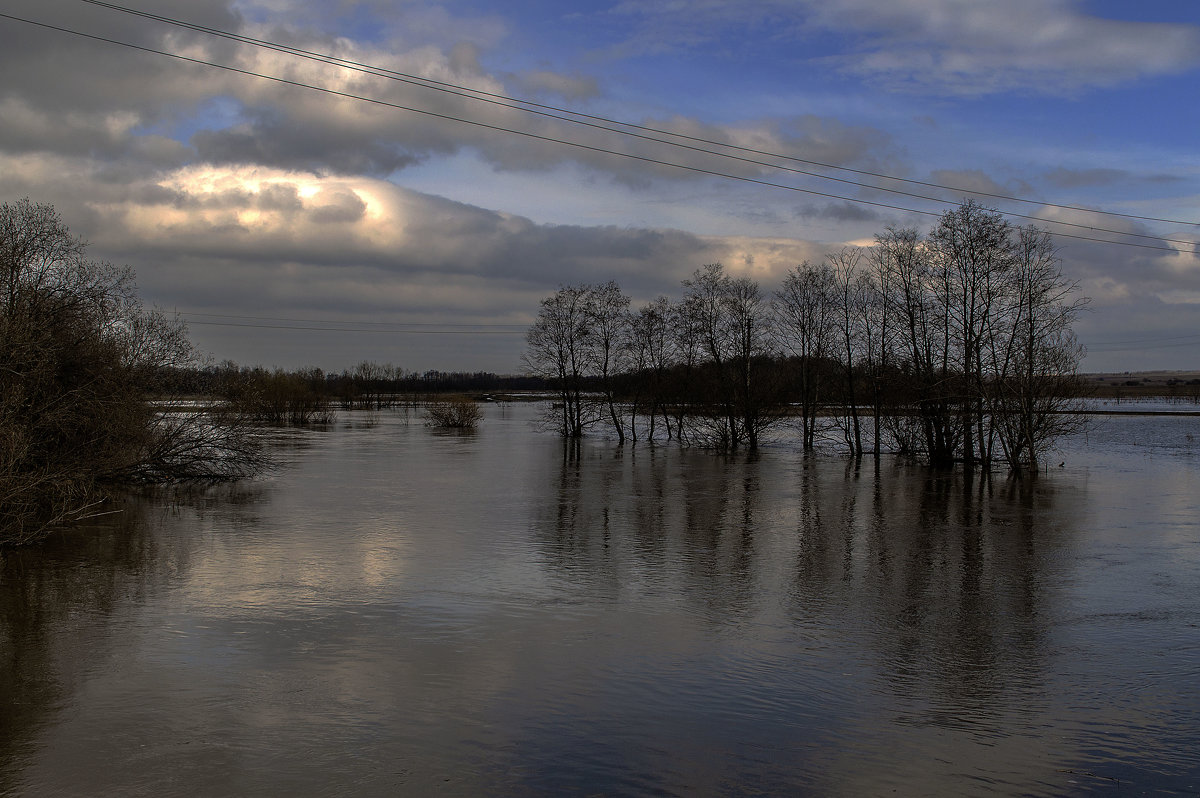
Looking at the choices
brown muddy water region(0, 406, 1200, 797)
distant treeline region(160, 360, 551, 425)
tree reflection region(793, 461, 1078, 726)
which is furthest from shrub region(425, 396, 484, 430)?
brown muddy water region(0, 406, 1200, 797)

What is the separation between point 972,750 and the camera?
21.5 feet

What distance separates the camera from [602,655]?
8.98 metres

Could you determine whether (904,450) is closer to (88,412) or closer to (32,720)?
(88,412)

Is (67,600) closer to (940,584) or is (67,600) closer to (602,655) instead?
(602,655)

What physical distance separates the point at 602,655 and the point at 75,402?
13.5m

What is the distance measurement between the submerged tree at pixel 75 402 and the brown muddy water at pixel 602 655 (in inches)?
47.6

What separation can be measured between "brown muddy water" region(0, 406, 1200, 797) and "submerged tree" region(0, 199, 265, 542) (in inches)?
47.6

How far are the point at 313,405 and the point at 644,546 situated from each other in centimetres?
5971

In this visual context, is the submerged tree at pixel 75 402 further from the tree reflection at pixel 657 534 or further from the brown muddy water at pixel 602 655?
the tree reflection at pixel 657 534

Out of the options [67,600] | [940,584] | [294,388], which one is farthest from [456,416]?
[940,584]

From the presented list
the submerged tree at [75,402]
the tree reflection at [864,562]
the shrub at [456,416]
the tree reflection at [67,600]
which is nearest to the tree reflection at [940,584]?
the tree reflection at [864,562]

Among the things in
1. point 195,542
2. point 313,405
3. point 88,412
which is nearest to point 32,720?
point 195,542

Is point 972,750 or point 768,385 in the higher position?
point 768,385

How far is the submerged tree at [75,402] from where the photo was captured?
46.4 ft
